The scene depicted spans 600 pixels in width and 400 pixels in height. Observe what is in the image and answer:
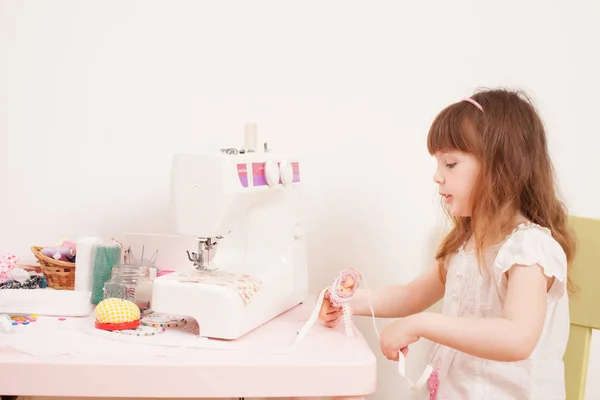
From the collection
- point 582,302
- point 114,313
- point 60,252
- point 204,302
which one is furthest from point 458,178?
point 60,252

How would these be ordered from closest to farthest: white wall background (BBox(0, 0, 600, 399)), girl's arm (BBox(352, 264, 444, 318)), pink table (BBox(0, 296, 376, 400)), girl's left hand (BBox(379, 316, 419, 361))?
pink table (BBox(0, 296, 376, 400))
girl's left hand (BBox(379, 316, 419, 361))
girl's arm (BBox(352, 264, 444, 318))
white wall background (BBox(0, 0, 600, 399))

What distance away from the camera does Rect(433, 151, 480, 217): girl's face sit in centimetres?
134

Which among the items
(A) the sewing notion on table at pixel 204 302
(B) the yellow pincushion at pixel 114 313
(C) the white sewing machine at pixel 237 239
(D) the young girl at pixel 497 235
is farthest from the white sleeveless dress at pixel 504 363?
(B) the yellow pincushion at pixel 114 313

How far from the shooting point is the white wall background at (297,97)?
1.80 metres

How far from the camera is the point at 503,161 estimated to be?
1318 mm

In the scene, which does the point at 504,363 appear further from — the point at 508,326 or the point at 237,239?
the point at 237,239

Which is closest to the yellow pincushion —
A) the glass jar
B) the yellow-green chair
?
the glass jar

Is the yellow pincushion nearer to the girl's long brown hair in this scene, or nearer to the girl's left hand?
the girl's left hand

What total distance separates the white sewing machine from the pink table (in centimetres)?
Result: 13

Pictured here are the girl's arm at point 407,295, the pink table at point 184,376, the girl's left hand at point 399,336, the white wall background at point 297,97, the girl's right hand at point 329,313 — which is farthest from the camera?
the white wall background at point 297,97

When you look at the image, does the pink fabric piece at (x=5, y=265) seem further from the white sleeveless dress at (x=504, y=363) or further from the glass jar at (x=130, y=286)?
the white sleeveless dress at (x=504, y=363)

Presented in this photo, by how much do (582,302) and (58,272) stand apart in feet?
3.72

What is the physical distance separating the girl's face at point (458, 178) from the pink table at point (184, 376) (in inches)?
14.7

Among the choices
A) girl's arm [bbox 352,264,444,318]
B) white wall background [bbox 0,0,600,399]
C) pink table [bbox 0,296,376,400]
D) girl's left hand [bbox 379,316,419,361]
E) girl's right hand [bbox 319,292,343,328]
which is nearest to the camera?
pink table [bbox 0,296,376,400]
